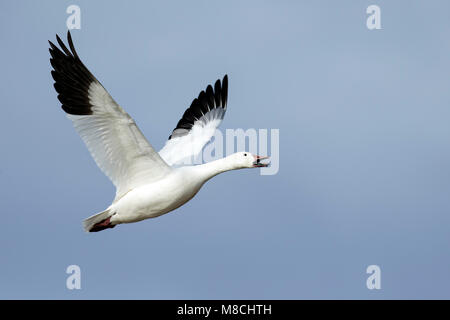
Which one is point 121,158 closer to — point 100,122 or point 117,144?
point 117,144

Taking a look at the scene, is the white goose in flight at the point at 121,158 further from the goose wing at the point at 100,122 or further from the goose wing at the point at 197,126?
the goose wing at the point at 197,126

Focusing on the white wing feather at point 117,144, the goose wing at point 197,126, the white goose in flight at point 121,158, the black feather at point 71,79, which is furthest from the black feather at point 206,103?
the black feather at point 71,79

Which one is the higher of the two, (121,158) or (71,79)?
(71,79)

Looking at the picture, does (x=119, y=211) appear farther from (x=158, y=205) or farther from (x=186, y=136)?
(x=186, y=136)

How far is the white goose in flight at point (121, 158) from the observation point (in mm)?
14633

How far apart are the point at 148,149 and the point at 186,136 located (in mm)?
3593

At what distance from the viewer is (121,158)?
1512cm

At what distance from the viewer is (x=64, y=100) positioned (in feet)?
48.7

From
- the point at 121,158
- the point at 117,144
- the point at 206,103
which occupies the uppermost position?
the point at 206,103

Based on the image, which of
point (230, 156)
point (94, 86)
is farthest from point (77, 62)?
point (230, 156)

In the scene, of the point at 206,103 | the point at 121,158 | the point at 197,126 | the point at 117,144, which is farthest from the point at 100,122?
the point at 206,103

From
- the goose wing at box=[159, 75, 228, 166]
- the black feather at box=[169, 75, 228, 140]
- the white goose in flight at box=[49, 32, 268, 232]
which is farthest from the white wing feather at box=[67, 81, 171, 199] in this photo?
the black feather at box=[169, 75, 228, 140]

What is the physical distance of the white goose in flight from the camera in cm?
1463
